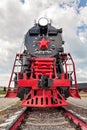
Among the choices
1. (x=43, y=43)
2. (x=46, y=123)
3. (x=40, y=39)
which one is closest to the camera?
(x=46, y=123)

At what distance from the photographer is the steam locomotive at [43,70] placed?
35.2 ft

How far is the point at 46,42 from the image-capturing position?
41.7ft

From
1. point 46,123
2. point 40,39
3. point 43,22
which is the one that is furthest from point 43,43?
point 46,123

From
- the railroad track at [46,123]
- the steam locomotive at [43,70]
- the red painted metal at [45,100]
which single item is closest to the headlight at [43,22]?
the steam locomotive at [43,70]

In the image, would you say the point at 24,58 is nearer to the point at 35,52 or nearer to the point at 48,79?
the point at 35,52

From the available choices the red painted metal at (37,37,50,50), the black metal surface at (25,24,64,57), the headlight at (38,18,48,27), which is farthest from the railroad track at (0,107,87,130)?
the headlight at (38,18,48,27)

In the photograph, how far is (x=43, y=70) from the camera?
11664 millimetres

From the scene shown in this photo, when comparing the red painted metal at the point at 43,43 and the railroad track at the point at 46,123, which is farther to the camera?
the red painted metal at the point at 43,43

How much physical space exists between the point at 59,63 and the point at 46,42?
108cm

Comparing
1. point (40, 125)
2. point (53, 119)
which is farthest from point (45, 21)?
point (40, 125)

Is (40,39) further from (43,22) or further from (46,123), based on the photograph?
(46,123)

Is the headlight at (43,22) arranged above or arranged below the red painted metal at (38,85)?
above

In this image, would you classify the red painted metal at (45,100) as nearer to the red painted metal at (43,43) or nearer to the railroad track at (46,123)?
the railroad track at (46,123)

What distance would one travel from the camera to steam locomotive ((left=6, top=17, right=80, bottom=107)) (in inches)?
423
